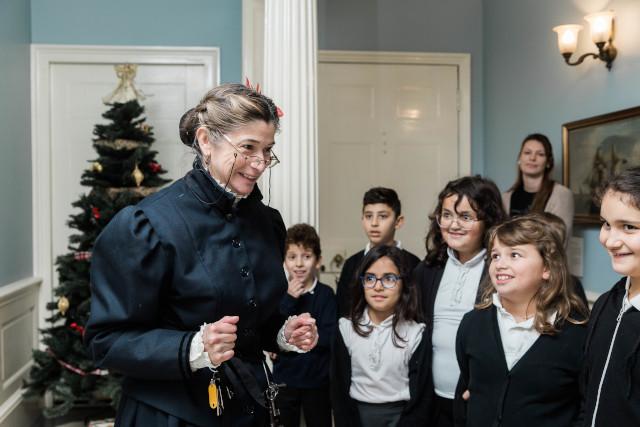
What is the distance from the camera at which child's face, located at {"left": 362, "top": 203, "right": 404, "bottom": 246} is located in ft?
10.1

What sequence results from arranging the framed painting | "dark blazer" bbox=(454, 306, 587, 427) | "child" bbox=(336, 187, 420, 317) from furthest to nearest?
the framed painting < "child" bbox=(336, 187, 420, 317) < "dark blazer" bbox=(454, 306, 587, 427)

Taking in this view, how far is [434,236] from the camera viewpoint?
2.55 metres

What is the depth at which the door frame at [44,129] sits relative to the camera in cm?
448

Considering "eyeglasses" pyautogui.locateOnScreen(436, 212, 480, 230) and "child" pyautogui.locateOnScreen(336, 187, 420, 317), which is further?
"child" pyautogui.locateOnScreen(336, 187, 420, 317)

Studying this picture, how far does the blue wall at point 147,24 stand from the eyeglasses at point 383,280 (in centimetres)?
256

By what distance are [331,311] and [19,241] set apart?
7.92 feet

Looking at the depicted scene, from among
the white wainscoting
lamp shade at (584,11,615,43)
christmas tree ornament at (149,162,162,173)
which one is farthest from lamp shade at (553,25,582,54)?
the white wainscoting

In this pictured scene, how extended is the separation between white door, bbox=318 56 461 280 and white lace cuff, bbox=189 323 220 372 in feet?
11.9

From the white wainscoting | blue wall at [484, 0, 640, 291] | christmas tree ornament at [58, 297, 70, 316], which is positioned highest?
blue wall at [484, 0, 640, 291]

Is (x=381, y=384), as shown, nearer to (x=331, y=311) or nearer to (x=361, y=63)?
(x=331, y=311)

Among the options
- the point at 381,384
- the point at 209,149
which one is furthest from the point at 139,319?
the point at 381,384

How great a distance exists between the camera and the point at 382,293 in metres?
2.50

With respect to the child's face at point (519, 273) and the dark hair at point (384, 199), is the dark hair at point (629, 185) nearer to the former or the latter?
the child's face at point (519, 273)

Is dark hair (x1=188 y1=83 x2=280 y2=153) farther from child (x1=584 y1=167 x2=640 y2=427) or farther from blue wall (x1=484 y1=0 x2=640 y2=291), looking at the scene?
blue wall (x1=484 y1=0 x2=640 y2=291)
